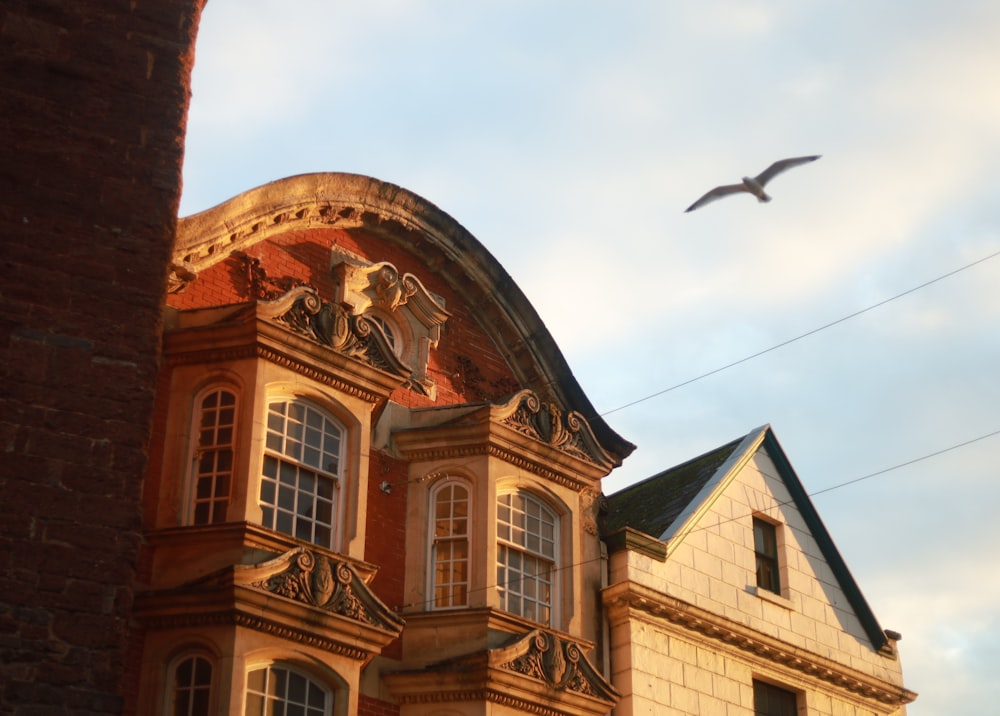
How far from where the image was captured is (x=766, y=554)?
23281 mm

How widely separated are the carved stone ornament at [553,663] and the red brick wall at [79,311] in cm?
799

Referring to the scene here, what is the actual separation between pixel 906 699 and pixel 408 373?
34.4 ft

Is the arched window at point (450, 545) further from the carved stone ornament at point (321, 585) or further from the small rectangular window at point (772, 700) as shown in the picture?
the small rectangular window at point (772, 700)

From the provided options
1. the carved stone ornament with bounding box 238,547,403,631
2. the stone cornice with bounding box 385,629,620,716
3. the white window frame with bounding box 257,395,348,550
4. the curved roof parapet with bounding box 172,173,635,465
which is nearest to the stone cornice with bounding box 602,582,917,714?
the stone cornice with bounding box 385,629,620,716

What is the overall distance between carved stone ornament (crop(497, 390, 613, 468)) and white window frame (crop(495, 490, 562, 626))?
0.85 meters

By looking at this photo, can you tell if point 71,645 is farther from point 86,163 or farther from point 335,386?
point 335,386

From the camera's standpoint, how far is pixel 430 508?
63.8ft

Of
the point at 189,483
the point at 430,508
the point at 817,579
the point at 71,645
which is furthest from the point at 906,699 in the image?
the point at 71,645

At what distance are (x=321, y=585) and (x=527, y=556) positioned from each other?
391 cm

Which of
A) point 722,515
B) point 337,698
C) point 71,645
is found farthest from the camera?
point 722,515

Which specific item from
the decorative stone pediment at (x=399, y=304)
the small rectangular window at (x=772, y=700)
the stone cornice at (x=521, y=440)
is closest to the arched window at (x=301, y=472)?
the stone cornice at (x=521, y=440)

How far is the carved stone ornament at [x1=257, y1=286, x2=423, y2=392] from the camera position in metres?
17.9

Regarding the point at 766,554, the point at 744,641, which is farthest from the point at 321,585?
the point at 766,554

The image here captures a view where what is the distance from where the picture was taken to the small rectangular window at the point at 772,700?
21.8 m
